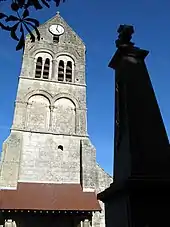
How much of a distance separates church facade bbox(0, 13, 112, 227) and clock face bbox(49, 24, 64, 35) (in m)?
0.09

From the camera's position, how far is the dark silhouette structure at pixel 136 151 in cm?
248

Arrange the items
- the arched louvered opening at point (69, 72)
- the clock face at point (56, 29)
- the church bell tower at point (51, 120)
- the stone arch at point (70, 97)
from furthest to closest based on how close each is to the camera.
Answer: the clock face at point (56, 29) < the arched louvered opening at point (69, 72) < the stone arch at point (70, 97) < the church bell tower at point (51, 120)

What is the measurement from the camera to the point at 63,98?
17.4m

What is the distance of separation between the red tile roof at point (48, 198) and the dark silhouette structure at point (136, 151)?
9.47 m

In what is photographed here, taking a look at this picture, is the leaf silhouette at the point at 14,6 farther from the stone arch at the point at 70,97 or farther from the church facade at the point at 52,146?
the stone arch at the point at 70,97

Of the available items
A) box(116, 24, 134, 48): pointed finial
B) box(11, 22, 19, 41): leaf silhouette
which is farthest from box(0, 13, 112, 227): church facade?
box(11, 22, 19, 41): leaf silhouette

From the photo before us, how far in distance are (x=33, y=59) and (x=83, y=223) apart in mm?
12590

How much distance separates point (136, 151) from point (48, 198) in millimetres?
10955

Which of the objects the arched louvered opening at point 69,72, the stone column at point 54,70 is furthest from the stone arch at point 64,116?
the arched louvered opening at point 69,72

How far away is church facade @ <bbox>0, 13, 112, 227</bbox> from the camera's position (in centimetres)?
1226

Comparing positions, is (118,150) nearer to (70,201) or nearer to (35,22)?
(35,22)

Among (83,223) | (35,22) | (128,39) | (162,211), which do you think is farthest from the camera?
(83,223)

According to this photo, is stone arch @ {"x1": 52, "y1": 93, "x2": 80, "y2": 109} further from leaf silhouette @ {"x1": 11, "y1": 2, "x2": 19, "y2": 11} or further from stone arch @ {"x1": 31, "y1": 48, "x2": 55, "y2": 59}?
leaf silhouette @ {"x1": 11, "y1": 2, "x2": 19, "y2": 11}

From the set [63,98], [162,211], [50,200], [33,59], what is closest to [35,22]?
[162,211]
